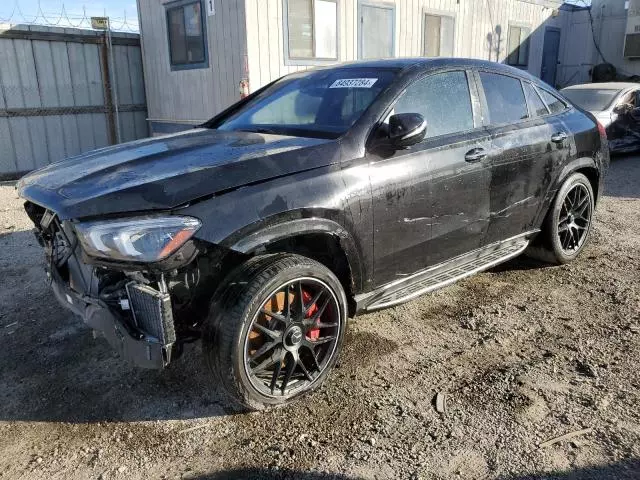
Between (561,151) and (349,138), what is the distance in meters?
2.25

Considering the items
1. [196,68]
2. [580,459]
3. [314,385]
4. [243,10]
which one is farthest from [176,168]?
[196,68]

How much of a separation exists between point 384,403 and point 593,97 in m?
9.97

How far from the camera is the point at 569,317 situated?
396cm

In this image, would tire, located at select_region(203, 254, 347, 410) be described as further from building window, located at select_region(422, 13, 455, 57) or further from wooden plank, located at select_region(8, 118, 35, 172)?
building window, located at select_region(422, 13, 455, 57)

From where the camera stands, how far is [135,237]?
2.44 meters

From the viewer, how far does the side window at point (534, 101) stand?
4.43 metres

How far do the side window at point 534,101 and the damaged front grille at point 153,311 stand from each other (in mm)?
3350

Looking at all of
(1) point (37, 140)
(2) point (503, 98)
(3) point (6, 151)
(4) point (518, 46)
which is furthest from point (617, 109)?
(3) point (6, 151)

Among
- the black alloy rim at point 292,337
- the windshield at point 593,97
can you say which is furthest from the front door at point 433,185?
the windshield at point 593,97

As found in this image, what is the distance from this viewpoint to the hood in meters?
2.53

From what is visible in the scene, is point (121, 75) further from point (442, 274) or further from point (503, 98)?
point (442, 274)

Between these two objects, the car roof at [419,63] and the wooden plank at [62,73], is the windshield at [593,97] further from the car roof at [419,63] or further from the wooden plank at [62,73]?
the wooden plank at [62,73]

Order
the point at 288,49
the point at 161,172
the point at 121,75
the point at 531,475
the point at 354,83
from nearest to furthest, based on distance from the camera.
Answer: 1. the point at 531,475
2. the point at 161,172
3. the point at 354,83
4. the point at 288,49
5. the point at 121,75

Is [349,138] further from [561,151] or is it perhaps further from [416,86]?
[561,151]
